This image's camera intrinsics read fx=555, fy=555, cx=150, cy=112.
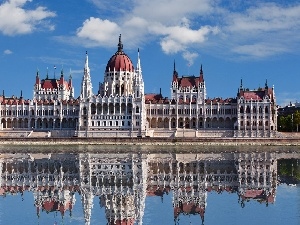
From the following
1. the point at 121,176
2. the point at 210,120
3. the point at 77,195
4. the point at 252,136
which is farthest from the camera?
the point at 210,120

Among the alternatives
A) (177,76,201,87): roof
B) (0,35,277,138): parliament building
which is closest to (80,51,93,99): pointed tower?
(0,35,277,138): parliament building

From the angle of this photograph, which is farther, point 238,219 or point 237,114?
point 237,114

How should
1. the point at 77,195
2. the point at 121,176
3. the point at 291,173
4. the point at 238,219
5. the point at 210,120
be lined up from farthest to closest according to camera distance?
the point at 210,120
the point at 291,173
the point at 121,176
the point at 77,195
the point at 238,219

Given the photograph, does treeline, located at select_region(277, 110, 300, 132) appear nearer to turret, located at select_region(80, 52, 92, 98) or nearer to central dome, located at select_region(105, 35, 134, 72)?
central dome, located at select_region(105, 35, 134, 72)

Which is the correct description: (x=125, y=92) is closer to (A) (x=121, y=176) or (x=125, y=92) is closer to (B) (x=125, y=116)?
(B) (x=125, y=116)

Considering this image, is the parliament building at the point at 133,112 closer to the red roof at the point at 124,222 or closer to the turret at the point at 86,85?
the turret at the point at 86,85

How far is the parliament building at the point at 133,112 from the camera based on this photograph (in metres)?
116

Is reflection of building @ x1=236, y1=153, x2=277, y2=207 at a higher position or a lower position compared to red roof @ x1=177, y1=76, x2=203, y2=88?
lower

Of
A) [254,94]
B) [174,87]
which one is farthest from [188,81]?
[254,94]

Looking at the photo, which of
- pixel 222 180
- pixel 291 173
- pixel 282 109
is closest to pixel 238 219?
pixel 222 180

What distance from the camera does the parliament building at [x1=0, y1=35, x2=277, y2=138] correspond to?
116000mm

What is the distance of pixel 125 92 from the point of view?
125 m

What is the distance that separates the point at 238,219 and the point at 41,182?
18.2 metres

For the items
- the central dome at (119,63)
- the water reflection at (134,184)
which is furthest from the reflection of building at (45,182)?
the central dome at (119,63)
